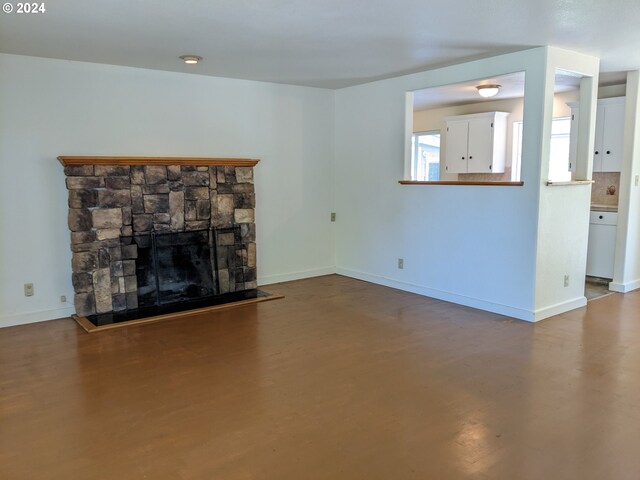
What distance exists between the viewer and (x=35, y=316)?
4480 millimetres

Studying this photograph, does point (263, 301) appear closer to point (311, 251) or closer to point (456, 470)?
point (311, 251)

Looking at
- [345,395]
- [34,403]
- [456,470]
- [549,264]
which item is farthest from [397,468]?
[549,264]

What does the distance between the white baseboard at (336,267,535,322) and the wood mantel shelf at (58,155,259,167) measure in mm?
1908

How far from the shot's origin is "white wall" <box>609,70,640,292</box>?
5.23 metres

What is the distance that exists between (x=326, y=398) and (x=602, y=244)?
430cm

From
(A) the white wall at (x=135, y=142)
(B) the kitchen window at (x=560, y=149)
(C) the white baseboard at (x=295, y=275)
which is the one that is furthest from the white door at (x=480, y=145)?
(C) the white baseboard at (x=295, y=275)

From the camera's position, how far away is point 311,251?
6332mm

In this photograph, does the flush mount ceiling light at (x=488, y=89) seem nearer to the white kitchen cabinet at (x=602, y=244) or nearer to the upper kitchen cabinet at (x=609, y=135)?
the upper kitchen cabinet at (x=609, y=135)

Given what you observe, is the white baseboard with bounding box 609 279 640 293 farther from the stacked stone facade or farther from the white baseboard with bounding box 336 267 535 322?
the stacked stone facade

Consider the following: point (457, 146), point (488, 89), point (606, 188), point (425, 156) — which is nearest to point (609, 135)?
point (606, 188)

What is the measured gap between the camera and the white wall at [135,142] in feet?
14.2

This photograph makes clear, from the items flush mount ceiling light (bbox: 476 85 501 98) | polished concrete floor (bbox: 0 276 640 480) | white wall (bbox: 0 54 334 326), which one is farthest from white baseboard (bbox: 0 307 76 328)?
flush mount ceiling light (bbox: 476 85 501 98)

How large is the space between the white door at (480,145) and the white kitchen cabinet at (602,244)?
169 centimetres

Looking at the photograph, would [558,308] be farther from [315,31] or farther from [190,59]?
[190,59]
